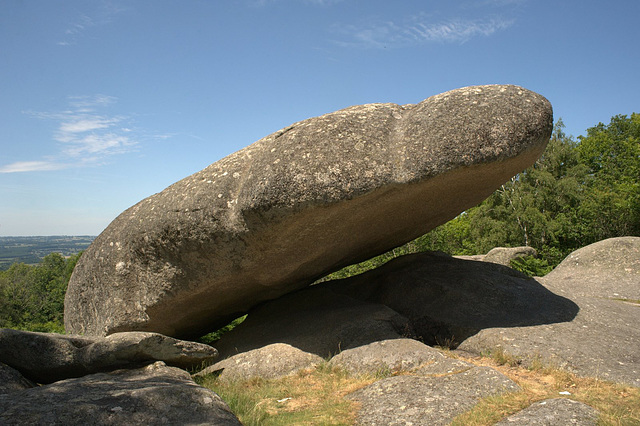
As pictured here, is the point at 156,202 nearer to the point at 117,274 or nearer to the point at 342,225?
the point at 117,274

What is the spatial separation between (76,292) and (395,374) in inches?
211

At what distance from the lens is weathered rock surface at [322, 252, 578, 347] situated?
6805 mm

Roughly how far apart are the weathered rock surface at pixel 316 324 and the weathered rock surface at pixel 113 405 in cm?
285

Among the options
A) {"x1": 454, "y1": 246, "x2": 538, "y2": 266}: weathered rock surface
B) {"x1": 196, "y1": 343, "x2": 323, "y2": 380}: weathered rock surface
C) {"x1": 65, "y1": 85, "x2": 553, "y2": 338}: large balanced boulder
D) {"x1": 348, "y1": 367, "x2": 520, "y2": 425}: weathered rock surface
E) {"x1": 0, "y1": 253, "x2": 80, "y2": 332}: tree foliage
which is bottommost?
{"x1": 0, "y1": 253, "x2": 80, "y2": 332}: tree foliage

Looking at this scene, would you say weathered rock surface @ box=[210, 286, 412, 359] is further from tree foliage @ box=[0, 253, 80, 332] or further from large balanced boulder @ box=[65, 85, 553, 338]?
tree foliage @ box=[0, 253, 80, 332]

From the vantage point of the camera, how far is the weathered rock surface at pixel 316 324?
660 cm

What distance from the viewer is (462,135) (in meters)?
5.63

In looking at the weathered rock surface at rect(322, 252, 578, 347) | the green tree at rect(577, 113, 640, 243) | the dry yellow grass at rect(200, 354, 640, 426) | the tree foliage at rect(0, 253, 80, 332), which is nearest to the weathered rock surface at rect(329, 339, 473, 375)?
the dry yellow grass at rect(200, 354, 640, 426)

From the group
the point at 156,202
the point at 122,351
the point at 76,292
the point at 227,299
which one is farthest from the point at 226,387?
the point at 76,292

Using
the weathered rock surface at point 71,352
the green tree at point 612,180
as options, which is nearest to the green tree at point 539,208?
the green tree at point 612,180

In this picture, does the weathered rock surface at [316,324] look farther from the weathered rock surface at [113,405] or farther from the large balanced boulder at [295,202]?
the weathered rock surface at [113,405]

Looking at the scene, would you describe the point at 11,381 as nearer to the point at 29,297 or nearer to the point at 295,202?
the point at 295,202

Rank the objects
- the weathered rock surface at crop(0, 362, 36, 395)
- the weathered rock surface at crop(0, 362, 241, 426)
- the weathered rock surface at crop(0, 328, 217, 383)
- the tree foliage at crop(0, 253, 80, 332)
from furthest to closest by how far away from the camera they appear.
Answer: the tree foliage at crop(0, 253, 80, 332)
the weathered rock surface at crop(0, 328, 217, 383)
the weathered rock surface at crop(0, 362, 36, 395)
the weathered rock surface at crop(0, 362, 241, 426)

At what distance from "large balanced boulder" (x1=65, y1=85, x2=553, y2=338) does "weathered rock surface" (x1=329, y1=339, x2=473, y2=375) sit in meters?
1.63
